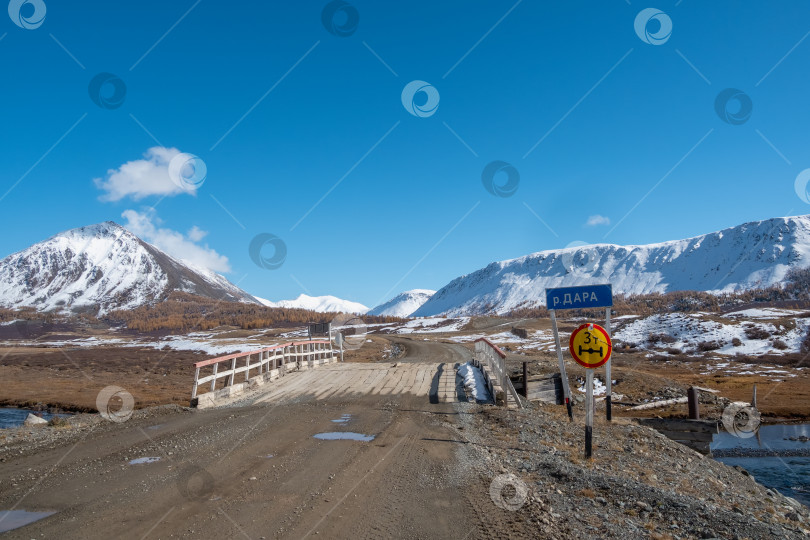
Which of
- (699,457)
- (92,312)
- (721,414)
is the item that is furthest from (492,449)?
(92,312)

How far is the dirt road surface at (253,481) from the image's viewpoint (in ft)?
18.6

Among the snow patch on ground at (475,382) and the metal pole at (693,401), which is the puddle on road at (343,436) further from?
the metal pole at (693,401)

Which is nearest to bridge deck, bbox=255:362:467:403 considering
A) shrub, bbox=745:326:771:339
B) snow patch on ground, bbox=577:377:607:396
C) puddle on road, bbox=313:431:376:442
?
puddle on road, bbox=313:431:376:442

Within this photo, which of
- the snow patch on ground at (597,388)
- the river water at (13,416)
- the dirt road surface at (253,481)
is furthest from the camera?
the snow patch on ground at (597,388)

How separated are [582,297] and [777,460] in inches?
446

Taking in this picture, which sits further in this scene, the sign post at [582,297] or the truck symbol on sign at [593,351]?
the sign post at [582,297]

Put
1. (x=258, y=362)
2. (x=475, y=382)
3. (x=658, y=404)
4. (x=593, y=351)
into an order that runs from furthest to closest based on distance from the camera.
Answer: (x=258, y=362) → (x=658, y=404) → (x=475, y=382) → (x=593, y=351)

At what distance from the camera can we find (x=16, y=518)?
5988 millimetres

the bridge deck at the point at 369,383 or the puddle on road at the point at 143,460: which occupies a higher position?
the bridge deck at the point at 369,383

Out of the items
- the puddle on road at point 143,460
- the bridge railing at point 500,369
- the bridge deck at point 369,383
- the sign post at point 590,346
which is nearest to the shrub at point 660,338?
the bridge deck at point 369,383

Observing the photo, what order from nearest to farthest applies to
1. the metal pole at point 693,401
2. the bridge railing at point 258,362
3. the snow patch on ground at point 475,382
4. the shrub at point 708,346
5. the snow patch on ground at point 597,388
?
the bridge railing at point 258,362 < the metal pole at point 693,401 < the snow patch on ground at point 475,382 < the snow patch on ground at point 597,388 < the shrub at point 708,346

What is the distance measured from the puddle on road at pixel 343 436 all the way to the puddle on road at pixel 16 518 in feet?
16.5

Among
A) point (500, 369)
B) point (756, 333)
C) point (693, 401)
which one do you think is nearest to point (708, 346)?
point (756, 333)

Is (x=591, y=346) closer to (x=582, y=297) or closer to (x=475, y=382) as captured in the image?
(x=582, y=297)
